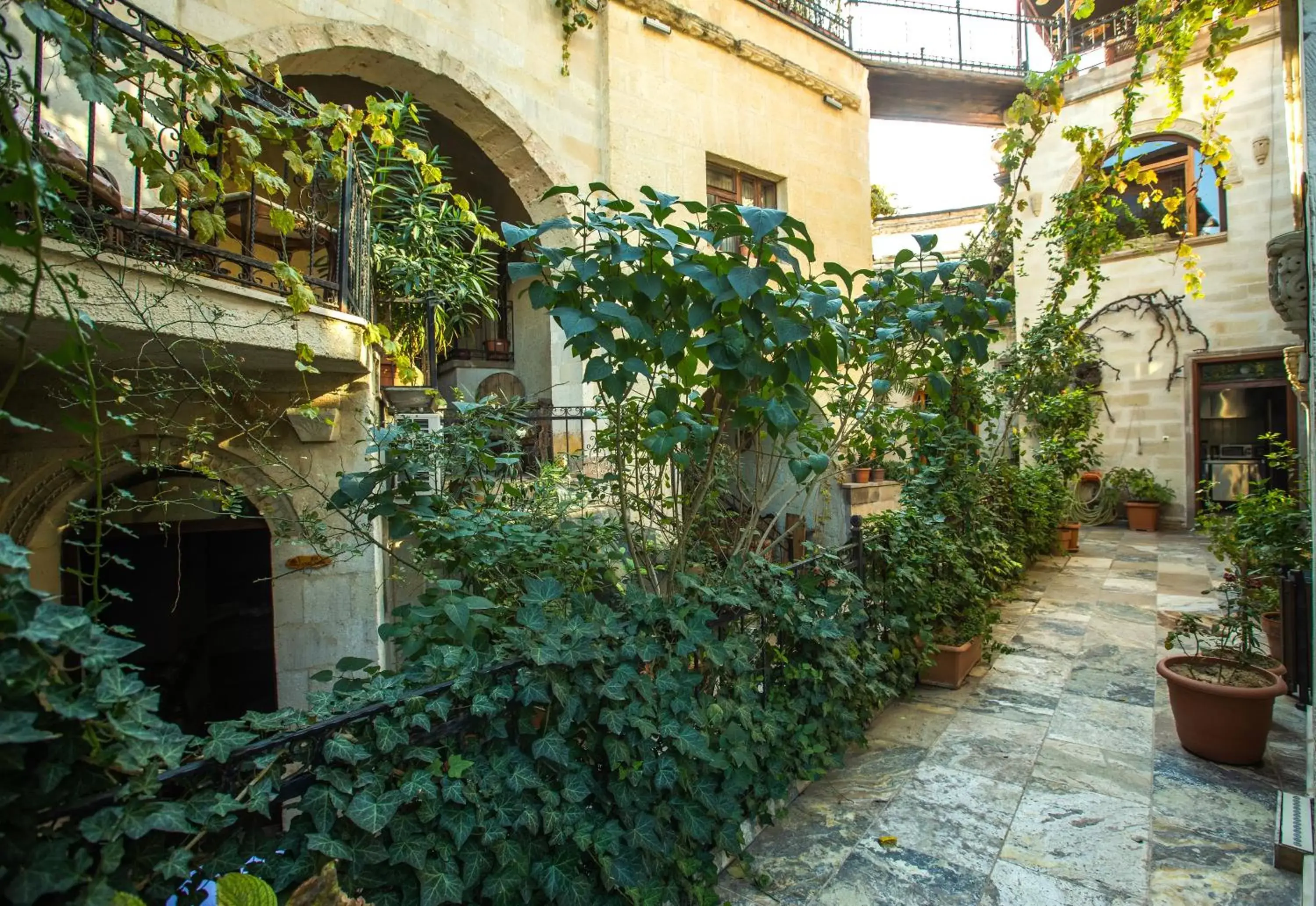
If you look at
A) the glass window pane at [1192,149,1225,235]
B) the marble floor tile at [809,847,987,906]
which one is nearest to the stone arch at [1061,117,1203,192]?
the glass window pane at [1192,149,1225,235]

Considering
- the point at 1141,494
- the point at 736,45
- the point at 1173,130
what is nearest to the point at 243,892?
the point at 736,45

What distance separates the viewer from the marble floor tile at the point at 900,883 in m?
2.13

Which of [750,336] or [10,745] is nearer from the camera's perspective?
[10,745]

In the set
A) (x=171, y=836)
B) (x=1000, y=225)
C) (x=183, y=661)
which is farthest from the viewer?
(x=183, y=661)

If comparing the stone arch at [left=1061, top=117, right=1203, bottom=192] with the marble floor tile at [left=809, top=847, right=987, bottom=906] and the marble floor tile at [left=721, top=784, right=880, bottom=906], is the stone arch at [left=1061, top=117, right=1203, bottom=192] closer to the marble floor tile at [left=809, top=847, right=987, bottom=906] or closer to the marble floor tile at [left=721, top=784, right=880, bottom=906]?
the marble floor tile at [left=721, top=784, right=880, bottom=906]

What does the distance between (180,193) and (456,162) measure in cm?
568

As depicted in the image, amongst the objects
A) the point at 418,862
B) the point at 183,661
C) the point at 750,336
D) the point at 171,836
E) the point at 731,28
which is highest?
the point at 731,28

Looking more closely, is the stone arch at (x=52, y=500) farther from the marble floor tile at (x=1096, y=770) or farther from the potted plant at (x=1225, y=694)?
the potted plant at (x=1225, y=694)

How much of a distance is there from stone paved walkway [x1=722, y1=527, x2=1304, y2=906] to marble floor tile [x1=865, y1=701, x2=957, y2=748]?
12 millimetres

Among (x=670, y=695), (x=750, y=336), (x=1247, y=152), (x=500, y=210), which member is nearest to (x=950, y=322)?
(x=750, y=336)

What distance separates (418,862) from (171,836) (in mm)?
471

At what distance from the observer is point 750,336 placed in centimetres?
210

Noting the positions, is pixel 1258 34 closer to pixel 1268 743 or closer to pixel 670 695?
pixel 1268 743

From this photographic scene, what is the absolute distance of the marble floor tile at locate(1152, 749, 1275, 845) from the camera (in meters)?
2.50
